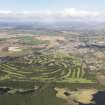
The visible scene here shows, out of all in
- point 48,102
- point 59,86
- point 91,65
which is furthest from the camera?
point 91,65

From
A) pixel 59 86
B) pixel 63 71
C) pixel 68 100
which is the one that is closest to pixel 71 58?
pixel 63 71

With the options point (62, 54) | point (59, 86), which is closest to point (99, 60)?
point (62, 54)

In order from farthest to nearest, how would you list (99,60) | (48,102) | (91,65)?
1. (99,60)
2. (91,65)
3. (48,102)

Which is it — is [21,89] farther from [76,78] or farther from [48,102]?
[76,78]

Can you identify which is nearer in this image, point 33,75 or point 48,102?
point 48,102

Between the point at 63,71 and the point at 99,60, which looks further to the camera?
the point at 99,60

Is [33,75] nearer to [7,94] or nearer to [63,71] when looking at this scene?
[63,71]
